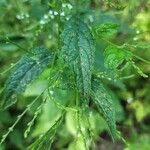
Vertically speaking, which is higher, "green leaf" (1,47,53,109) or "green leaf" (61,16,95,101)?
"green leaf" (61,16,95,101)

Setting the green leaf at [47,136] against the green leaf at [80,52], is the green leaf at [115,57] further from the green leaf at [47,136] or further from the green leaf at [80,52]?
the green leaf at [47,136]

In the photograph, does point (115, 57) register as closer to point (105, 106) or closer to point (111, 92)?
point (105, 106)

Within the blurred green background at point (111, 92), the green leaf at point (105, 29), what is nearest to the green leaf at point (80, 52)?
the green leaf at point (105, 29)

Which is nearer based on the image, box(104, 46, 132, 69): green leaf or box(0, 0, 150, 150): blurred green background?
box(104, 46, 132, 69): green leaf

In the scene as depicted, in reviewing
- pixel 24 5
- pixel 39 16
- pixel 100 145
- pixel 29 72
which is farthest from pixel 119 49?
pixel 100 145

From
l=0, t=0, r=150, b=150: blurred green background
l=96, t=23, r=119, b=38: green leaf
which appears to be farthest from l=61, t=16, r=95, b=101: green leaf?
l=0, t=0, r=150, b=150: blurred green background

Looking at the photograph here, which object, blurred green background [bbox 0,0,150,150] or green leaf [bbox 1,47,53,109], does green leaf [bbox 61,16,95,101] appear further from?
blurred green background [bbox 0,0,150,150]
